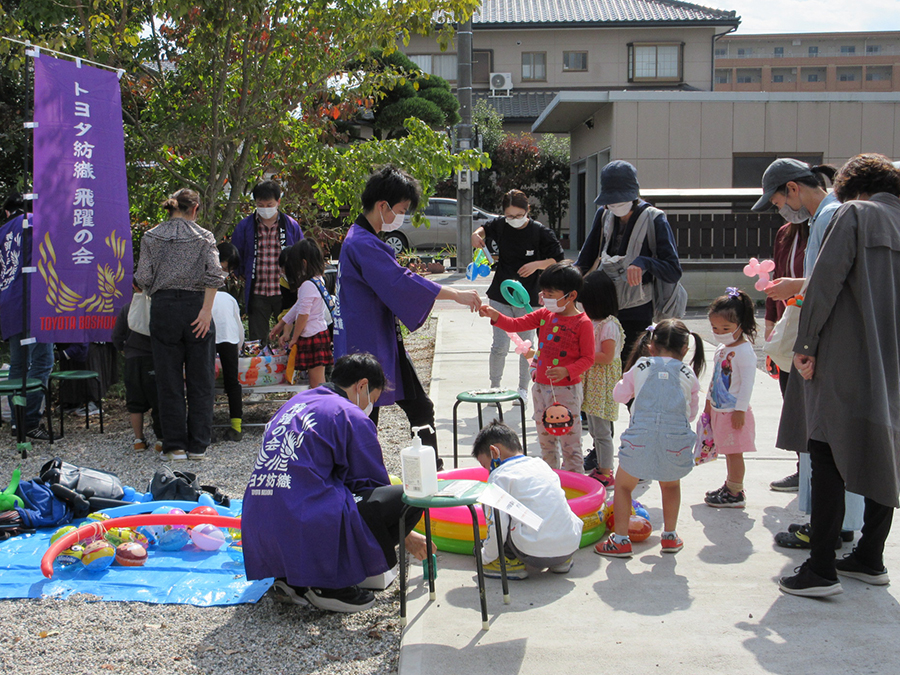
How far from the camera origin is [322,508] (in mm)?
3193

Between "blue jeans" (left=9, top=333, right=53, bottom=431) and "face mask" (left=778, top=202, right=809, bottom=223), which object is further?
"blue jeans" (left=9, top=333, right=53, bottom=431)

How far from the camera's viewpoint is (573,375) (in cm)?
462

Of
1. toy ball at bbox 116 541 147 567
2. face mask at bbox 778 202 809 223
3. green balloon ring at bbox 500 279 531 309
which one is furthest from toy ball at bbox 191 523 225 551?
face mask at bbox 778 202 809 223

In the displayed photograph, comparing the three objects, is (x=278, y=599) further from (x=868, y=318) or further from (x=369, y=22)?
(x=369, y=22)

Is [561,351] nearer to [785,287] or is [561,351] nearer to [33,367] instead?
[785,287]

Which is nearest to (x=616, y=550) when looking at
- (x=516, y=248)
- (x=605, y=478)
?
(x=605, y=478)

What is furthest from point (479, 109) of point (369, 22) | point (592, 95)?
Answer: point (369, 22)

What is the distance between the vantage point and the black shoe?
644 centimetres

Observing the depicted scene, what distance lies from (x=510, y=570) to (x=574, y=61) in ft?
92.0

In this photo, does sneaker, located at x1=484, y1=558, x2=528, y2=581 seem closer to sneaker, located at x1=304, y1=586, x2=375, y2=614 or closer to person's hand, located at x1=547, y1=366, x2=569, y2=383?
sneaker, located at x1=304, y1=586, x2=375, y2=614

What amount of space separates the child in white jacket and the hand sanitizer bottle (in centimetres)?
47

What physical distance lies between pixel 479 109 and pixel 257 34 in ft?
67.1

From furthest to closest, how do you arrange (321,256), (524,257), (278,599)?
1. (524,257)
2. (321,256)
3. (278,599)

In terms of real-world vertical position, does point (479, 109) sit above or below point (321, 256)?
above
